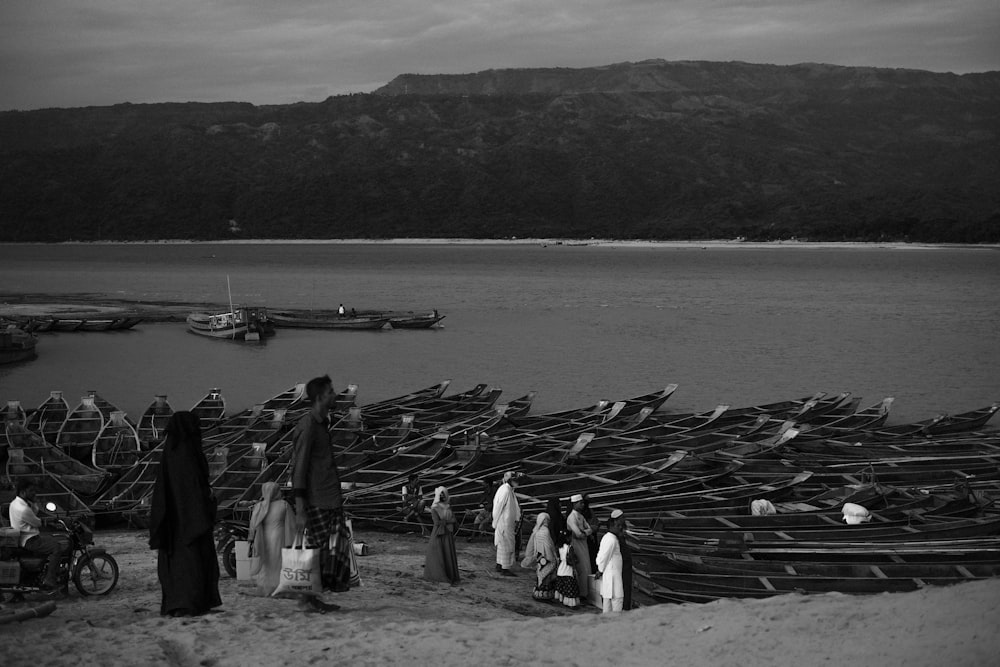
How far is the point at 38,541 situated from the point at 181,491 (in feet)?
6.80

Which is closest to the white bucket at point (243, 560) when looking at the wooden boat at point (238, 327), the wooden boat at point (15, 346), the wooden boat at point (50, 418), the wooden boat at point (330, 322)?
the wooden boat at point (50, 418)

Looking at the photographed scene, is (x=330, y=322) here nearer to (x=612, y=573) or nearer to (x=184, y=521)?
(x=612, y=573)

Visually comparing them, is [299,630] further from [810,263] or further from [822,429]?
[810,263]

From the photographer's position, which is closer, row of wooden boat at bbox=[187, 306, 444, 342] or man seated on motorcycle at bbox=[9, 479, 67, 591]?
man seated on motorcycle at bbox=[9, 479, 67, 591]

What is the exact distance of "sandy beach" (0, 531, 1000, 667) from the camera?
290 inches

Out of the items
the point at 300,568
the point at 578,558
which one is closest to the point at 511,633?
the point at 300,568

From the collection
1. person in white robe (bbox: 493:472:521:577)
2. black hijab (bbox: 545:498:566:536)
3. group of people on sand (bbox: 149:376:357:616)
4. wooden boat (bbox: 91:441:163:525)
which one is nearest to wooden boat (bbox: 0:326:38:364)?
wooden boat (bbox: 91:441:163:525)

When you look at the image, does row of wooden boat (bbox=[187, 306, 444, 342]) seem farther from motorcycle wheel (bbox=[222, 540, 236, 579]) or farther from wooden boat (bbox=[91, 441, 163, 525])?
motorcycle wheel (bbox=[222, 540, 236, 579])

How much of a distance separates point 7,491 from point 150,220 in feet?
560

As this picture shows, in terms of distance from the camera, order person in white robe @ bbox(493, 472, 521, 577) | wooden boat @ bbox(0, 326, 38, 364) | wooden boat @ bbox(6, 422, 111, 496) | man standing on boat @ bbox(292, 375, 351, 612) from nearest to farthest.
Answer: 1. man standing on boat @ bbox(292, 375, 351, 612)
2. person in white robe @ bbox(493, 472, 521, 577)
3. wooden boat @ bbox(6, 422, 111, 496)
4. wooden boat @ bbox(0, 326, 38, 364)

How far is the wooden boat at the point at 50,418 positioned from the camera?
20.1m

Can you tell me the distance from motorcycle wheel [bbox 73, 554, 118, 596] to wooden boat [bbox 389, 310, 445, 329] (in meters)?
44.6

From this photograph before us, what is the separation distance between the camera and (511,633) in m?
8.20

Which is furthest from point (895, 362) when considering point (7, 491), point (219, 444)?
point (7, 491)
